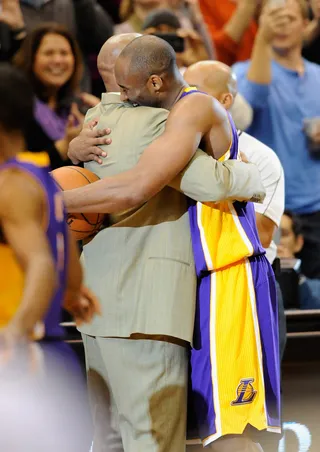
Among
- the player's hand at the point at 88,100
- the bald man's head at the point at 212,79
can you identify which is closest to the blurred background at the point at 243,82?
the player's hand at the point at 88,100

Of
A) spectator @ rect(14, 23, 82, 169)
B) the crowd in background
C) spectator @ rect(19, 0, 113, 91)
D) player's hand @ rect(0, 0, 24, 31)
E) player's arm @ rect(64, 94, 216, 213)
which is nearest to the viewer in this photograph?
player's arm @ rect(64, 94, 216, 213)

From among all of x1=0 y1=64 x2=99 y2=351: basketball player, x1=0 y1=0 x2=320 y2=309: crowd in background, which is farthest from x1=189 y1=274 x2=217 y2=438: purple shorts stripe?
x1=0 y1=0 x2=320 y2=309: crowd in background

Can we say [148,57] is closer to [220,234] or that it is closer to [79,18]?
[220,234]

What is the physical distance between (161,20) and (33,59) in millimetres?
763

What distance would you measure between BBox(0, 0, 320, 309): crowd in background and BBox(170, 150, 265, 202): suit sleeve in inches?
85.2

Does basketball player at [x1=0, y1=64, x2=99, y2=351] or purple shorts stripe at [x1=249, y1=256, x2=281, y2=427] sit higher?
basketball player at [x1=0, y1=64, x2=99, y2=351]

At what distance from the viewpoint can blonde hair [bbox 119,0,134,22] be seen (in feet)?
19.9

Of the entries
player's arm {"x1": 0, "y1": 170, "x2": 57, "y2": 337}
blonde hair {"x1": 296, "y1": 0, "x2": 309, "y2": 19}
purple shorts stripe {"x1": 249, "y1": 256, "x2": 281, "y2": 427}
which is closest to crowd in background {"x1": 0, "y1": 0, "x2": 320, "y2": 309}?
blonde hair {"x1": 296, "y1": 0, "x2": 309, "y2": 19}

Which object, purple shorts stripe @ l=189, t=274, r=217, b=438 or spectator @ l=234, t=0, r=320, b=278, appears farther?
spectator @ l=234, t=0, r=320, b=278

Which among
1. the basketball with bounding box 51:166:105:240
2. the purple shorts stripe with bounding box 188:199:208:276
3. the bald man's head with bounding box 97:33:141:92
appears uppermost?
the bald man's head with bounding box 97:33:141:92

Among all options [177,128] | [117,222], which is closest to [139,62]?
[177,128]

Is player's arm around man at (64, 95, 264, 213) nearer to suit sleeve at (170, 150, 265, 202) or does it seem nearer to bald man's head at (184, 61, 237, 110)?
→ suit sleeve at (170, 150, 265, 202)

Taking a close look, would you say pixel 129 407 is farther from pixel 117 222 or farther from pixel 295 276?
pixel 295 276

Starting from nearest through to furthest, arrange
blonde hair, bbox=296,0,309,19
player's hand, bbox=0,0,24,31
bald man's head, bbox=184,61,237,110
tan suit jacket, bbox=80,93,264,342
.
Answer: tan suit jacket, bbox=80,93,264,342 < bald man's head, bbox=184,61,237,110 < player's hand, bbox=0,0,24,31 < blonde hair, bbox=296,0,309,19
